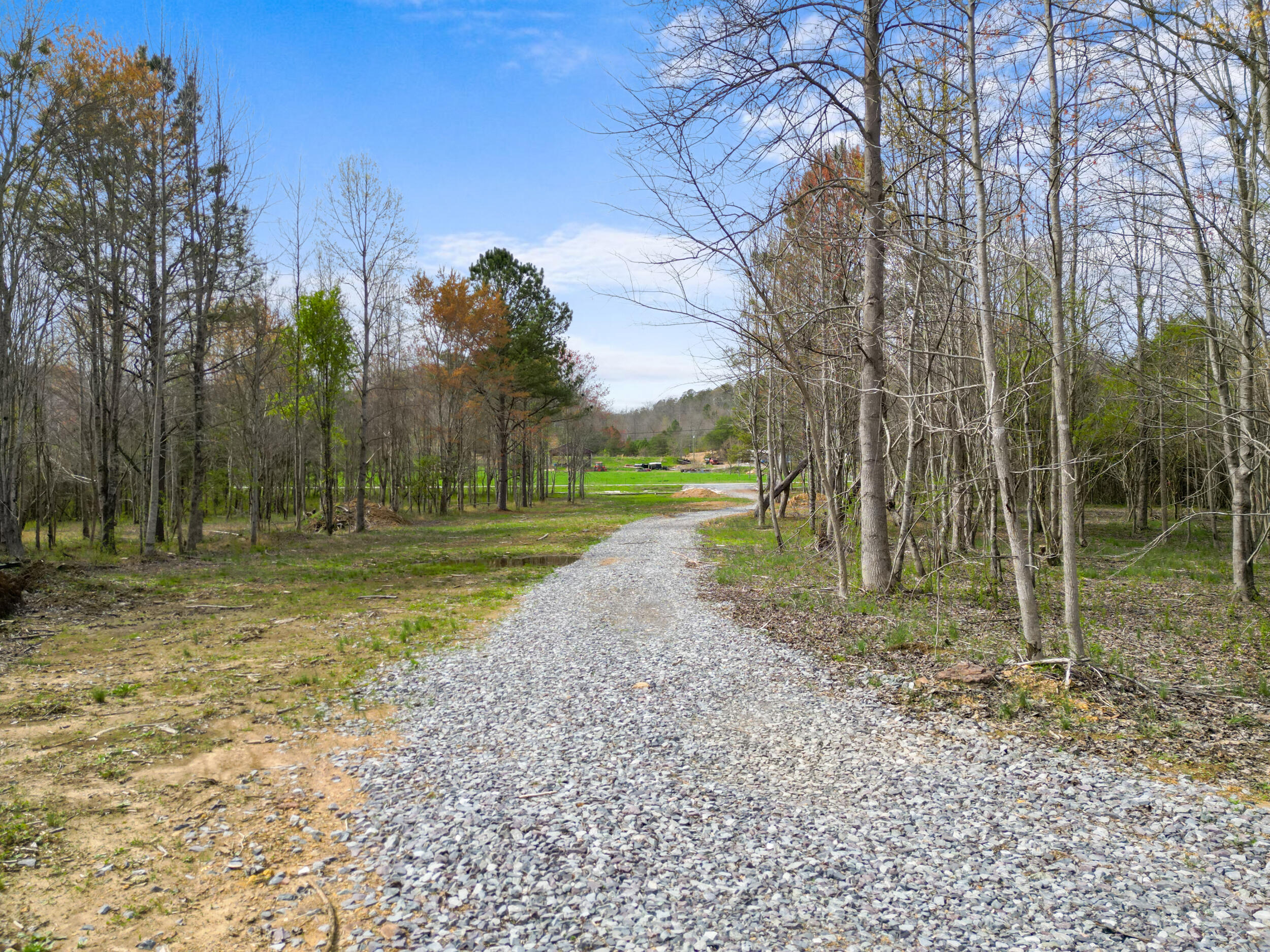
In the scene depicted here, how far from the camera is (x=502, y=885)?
3123mm

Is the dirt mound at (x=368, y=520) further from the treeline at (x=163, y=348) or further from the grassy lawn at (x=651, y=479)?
the grassy lawn at (x=651, y=479)

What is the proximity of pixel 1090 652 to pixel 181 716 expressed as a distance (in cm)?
754

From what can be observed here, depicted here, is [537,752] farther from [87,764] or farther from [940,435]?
[940,435]

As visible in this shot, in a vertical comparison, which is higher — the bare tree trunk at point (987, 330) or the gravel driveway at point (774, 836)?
the bare tree trunk at point (987, 330)

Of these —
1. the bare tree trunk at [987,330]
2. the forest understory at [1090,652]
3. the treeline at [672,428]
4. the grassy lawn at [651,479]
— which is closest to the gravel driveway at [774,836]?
the forest understory at [1090,652]

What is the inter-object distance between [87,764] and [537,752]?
2812 mm

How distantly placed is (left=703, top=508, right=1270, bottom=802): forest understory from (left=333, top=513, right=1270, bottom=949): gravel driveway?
0.42 metres

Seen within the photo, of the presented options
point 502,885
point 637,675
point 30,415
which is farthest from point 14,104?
Answer: point 502,885

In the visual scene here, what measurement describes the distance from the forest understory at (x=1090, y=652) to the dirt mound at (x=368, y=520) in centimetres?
1726

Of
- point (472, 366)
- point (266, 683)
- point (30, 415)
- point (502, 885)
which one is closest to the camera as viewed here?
point (502, 885)

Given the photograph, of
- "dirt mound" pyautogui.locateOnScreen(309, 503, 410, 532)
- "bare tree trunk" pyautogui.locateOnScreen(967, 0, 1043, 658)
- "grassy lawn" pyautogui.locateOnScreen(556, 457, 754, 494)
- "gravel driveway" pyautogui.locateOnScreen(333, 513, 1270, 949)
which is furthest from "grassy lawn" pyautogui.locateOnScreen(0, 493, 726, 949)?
"grassy lawn" pyautogui.locateOnScreen(556, 457, 754, 494)

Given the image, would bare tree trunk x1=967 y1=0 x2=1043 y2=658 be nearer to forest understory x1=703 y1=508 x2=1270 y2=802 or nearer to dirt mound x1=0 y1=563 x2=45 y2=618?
forest understory x1=703 y1=508 x2=1270 y2=802

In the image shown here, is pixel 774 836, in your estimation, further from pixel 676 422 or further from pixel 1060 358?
pixel 676 422

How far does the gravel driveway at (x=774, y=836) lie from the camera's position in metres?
2.80
